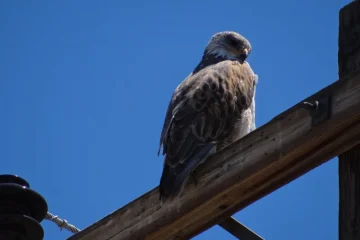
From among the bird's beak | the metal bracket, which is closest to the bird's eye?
the bird's beak

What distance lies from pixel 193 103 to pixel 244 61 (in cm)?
184

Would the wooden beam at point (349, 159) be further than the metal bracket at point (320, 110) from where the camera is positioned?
No

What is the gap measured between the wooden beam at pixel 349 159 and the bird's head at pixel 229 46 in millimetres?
3915

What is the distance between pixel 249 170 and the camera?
3.27 metres

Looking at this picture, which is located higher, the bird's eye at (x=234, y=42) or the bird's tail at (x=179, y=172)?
the bird's eye at (x=234, y=42)

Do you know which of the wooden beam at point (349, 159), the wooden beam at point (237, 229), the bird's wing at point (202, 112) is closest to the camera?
the wooden beam at point (349, 159)

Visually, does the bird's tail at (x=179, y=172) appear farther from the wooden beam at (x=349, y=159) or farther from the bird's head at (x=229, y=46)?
the bird's head at (x=229, y=46)

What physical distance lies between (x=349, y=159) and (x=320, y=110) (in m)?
0.23

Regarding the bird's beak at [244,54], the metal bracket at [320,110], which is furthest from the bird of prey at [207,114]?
the metal bracket at [320,110]

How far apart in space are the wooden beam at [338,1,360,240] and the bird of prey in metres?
1.25

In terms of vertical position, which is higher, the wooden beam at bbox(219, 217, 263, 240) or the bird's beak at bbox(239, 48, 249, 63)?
the bird's beak at bbox(239, 48, 249, 63)

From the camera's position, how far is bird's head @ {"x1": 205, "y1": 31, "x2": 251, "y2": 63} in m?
7.53

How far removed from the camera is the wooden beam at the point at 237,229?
3.37 m

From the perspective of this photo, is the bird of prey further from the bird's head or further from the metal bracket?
the metal bracket
